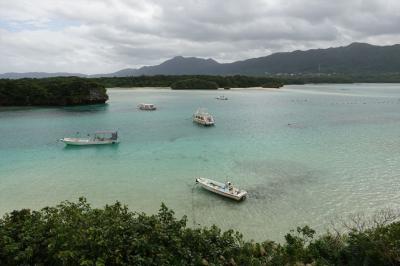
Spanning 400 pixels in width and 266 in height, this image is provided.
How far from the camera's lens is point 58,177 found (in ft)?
88.6

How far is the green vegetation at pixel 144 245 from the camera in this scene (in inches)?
428

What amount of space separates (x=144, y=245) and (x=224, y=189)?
37.1ft

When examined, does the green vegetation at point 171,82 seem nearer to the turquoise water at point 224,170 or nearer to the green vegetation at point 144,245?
the turquoise water at point 224,170

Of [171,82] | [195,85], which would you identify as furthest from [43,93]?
[171,82]

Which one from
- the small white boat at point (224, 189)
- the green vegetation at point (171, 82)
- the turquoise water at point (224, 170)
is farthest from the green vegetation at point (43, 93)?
the green vegetation at point (171, 82)

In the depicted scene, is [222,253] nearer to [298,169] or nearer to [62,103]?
[298,169]

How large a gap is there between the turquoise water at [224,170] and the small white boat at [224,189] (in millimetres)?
488

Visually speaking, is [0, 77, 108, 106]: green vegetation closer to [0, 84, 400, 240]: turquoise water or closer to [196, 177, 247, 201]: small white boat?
[0, 84, 400, 240]: turquoise water

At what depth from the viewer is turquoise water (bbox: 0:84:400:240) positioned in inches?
803

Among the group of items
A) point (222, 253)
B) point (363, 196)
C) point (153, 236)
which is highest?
point (153, 236)

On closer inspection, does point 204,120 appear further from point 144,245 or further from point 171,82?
point 171,82

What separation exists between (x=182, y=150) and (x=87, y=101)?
59175 mm

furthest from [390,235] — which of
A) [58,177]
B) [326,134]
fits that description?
[326,134]

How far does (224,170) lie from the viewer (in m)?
28.1
